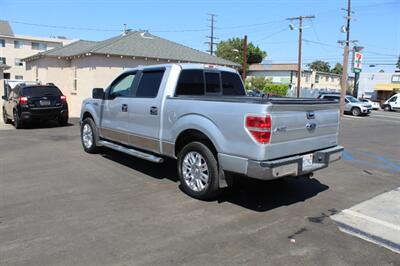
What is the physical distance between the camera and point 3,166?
7.75 meters

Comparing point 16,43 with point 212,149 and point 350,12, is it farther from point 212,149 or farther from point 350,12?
point 212,149

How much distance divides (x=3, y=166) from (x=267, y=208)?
5.56 metres

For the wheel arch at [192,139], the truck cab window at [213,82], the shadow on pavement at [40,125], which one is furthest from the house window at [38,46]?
the wheel arch at [192,139]

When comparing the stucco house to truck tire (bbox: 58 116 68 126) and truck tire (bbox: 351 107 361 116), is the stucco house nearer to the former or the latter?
truck tire (bbox: 58 116 68 126)

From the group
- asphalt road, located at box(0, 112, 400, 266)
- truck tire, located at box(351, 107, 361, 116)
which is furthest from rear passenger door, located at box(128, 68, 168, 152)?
truck tire, located at box(351, 107, 361, 116)

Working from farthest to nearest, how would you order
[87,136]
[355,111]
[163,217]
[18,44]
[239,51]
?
[239,51], [18,44], [355,111], [87,136], [163,217]

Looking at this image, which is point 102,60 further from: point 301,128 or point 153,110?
point 301,128

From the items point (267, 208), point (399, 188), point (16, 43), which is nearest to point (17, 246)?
point (267, 208)

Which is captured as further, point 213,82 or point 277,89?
point 277,89

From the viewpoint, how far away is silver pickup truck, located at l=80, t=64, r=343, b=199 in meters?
4.86

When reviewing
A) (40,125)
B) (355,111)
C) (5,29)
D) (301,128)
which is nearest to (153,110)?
(301,128)

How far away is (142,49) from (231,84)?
50.1 ft

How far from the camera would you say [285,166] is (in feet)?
16.4

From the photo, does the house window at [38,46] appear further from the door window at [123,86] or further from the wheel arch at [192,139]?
the wheel arch at [192,139]
